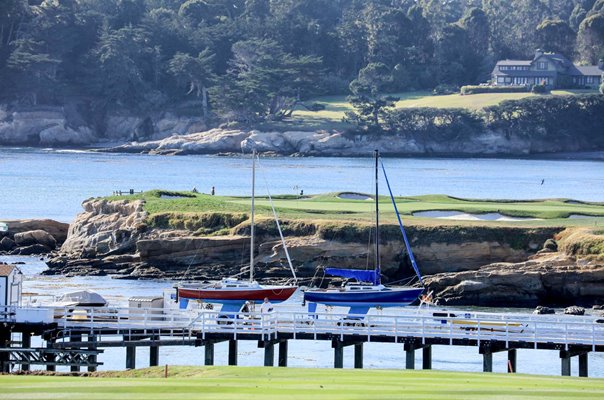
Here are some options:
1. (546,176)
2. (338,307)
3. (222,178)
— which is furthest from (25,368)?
(546,176)

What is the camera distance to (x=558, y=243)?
237 ft

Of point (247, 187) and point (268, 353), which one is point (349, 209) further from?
point (247, 187)

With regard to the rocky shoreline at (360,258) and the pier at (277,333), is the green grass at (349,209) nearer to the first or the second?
the rocky shoreline at (360,258)

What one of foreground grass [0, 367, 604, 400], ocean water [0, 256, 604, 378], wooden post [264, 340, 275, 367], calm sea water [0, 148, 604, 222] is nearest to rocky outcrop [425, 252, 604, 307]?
ocean water [0, 256, 604, 378]

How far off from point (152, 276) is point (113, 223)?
396 inches

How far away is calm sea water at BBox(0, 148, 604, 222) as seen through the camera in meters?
134

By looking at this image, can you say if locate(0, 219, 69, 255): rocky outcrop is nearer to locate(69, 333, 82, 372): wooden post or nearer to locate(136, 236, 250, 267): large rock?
locate(136, 236, 250, 267): large rock

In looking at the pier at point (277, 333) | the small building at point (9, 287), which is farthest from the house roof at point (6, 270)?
the pier at point (277, 333)

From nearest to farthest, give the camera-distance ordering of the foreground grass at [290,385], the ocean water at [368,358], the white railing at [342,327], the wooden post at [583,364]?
the foreground grass at [290,385] → the white railing at [342,327] → the wooden post at [583,364] → the ocean water at [368,358]

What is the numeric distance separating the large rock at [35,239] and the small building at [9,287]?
4246 cm

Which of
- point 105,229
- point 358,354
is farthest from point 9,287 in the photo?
point 105,229

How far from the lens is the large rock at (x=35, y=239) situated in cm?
8931

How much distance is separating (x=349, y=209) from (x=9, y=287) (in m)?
41.3

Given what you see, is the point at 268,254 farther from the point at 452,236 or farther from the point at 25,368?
the point at 25,368
